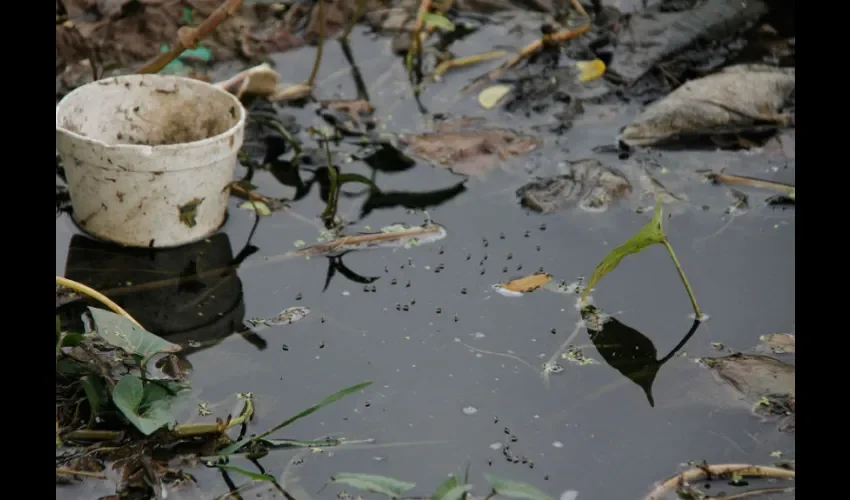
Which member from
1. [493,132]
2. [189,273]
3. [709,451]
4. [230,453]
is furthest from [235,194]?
[709,451]

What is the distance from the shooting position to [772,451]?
222 cm

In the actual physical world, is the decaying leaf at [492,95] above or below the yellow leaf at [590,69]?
below

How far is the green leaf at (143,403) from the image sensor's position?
2027 mm

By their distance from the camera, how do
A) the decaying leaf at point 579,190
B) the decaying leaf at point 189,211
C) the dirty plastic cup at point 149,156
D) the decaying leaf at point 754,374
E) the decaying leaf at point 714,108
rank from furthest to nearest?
the decaying leaf at point 714,108 < the decaying leaf at point 579,190 < the decaying leaf at point 189,211 < the dirty plastic cup at point 149,156 < the decaying leaf at point 754,374

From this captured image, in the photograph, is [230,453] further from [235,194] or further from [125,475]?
[235,194]

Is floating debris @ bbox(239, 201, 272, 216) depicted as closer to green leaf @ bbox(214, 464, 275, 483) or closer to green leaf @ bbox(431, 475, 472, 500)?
green leaf @ bbox(214, 464, 275, 483)

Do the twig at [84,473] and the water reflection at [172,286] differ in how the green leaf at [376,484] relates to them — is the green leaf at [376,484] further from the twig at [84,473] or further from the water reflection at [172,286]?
the water reflection at [172,286]

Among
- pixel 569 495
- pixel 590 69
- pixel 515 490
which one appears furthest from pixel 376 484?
pixel 590 69

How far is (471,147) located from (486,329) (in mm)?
1037

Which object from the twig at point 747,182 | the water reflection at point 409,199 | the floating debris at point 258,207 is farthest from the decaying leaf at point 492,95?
the floating debris at point 258,207

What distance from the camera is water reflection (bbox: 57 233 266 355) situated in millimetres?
2564

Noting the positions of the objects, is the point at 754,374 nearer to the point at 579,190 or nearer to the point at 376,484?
the point at 579,190

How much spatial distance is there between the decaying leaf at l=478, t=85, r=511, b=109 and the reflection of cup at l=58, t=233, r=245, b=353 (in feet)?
4.26

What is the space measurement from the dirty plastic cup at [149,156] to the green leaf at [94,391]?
76cm
